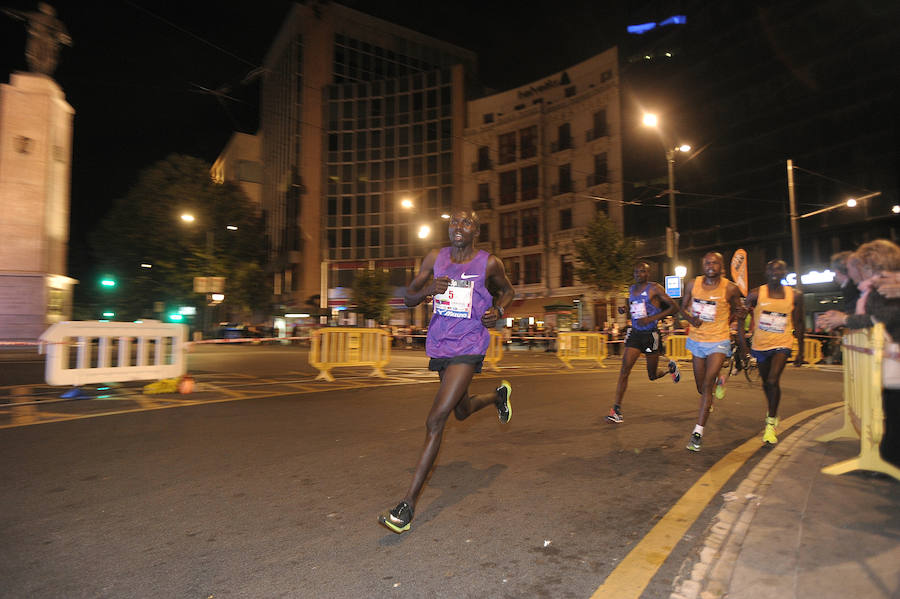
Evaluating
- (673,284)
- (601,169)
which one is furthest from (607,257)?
(673,284)

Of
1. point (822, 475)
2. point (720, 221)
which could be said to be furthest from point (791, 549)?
point (720, 221)

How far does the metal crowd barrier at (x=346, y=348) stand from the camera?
1185 centimetres

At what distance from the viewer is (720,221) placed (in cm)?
3166

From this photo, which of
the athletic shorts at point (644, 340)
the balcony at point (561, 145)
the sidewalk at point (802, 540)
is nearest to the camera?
the sidewalk at point (802, 540)

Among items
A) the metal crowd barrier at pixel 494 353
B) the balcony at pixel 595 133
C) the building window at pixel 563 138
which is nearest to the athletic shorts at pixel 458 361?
the metal crowd barrier at pixel 494 353

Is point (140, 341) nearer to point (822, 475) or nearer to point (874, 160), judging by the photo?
point (822, 475)

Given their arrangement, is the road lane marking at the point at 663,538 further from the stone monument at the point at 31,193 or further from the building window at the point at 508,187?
the building window at the point at 508,187

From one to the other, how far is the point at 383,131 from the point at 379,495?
48.3m

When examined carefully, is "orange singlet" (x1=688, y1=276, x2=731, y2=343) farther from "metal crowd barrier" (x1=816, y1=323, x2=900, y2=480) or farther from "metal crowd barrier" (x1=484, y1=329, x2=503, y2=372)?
"metal crowd barrier" (x1=484, y1=329, x2=503, y2=372)

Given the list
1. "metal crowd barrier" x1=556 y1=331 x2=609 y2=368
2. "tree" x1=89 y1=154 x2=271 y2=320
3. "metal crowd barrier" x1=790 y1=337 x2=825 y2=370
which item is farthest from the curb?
"tree" x1=89 y1=154 x2=271 y2=320

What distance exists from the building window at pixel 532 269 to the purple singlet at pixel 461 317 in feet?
121

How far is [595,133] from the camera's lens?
3753 cm

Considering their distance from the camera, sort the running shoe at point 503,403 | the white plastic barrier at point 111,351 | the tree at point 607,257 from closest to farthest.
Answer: the running shoe at point 503,403 < the white plastic barrier at point 111,351 < the tree at point 607,257

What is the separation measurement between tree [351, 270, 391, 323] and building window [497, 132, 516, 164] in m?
12.7
